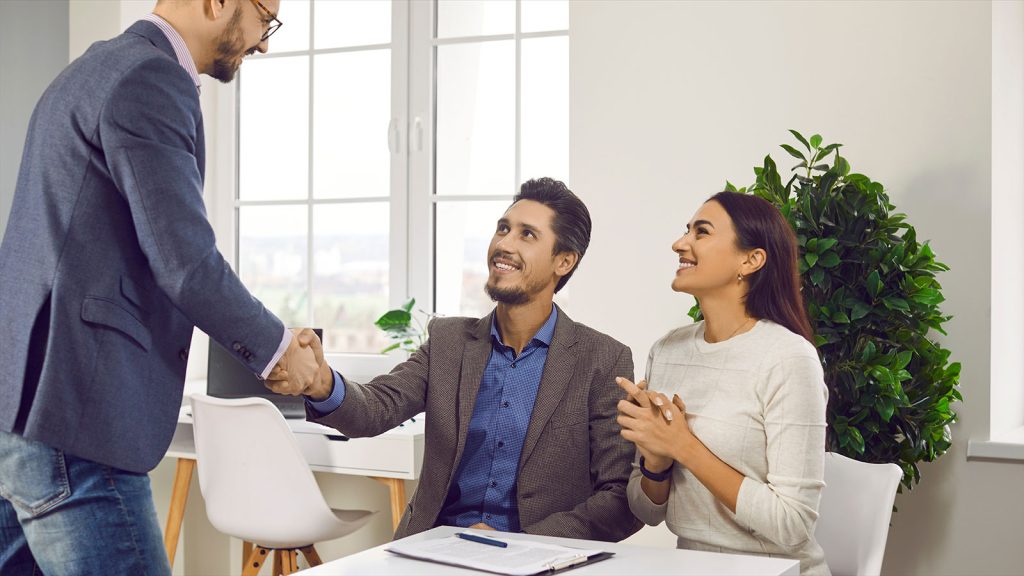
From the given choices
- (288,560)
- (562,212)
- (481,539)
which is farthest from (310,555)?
(481,539)

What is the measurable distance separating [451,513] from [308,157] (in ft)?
8.56

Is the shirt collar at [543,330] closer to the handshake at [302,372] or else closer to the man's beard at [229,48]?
the handshake at [302,372]

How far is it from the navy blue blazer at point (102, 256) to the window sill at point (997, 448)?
227 cm

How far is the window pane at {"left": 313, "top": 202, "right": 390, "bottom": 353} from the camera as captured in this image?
4277 mm

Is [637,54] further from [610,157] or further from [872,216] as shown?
[872,216]

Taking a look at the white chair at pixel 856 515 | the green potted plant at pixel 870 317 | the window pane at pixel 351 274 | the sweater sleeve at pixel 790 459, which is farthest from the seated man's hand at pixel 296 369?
the window pane at pixel 351 274

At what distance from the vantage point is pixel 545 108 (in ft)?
13.1

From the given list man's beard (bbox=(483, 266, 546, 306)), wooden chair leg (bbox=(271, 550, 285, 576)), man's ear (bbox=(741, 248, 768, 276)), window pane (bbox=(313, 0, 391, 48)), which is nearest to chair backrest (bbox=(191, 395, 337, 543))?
wooden chair leg (bbox=(271, 550, 285, 576))

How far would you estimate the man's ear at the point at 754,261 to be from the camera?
6.59 feet

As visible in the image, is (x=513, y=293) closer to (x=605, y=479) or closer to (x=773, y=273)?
(x=605, y=479)

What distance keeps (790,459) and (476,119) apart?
2.60m

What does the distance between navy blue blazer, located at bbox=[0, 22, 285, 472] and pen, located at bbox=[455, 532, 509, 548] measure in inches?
20.1

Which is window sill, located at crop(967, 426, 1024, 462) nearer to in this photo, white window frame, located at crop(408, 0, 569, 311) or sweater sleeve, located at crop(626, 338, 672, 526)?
sweater sleeve, located at crop(626, 338, 672, 526)

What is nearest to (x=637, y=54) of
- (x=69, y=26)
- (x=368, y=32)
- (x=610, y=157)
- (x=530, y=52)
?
(x=610, y=157)
